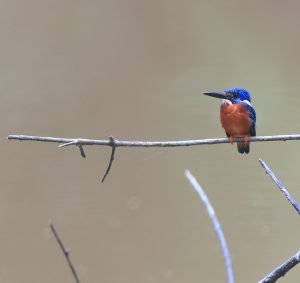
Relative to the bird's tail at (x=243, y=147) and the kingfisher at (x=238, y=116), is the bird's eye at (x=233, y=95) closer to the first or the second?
the kingfisher at (x=238, y=116)

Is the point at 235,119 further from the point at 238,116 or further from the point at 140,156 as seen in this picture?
the point at 140,156

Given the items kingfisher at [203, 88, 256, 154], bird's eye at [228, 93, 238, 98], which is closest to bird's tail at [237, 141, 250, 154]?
kingfisher at [203, 88, 256, 154]

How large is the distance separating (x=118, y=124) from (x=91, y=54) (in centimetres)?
40

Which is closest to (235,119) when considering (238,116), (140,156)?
(238,116)

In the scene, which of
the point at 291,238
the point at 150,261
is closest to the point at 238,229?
the point at 291,238

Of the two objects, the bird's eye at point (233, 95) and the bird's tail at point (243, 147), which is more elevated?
the bird's eye at point (233, 95)

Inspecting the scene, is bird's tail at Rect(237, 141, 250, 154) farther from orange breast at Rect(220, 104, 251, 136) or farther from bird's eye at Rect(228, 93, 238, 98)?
bird's eye at Rect(228, 93, 238, 98)

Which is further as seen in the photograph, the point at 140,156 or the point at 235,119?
the point at 140,156

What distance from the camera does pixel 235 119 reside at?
5.50 feet

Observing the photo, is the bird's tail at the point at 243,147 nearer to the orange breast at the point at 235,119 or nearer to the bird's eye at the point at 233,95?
the orange breast at the point at 235,119

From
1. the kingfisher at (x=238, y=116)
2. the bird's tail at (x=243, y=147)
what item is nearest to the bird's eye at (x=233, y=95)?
the kingfisher at (x=238, y=116)

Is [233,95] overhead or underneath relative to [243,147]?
overhead

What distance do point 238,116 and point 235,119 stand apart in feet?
0.04

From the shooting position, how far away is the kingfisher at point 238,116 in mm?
1665
